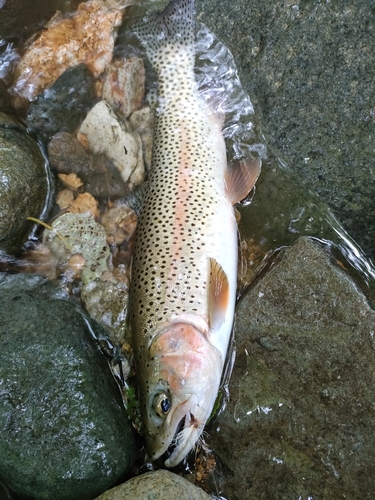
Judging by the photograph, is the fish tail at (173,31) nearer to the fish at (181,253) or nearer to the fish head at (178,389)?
the fish at (181,253)

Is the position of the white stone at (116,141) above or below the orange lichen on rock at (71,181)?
above

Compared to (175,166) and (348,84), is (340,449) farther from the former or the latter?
(348,84)

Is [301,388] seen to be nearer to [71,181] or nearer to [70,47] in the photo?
[71,181]

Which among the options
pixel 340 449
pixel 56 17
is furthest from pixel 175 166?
pixel 340 449

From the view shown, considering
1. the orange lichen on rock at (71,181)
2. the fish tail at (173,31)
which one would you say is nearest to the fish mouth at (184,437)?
the orange lichen on rock at (71,181)

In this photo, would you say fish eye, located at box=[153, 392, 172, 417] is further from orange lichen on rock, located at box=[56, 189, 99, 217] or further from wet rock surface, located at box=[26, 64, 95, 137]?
wet rock surface, located at box=[26, 64, 95, 137]

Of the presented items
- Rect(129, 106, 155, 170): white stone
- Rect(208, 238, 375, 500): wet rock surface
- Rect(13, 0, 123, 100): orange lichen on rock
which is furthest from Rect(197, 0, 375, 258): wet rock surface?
Rect(13, 0, 123, 100): orange lichen on rock
